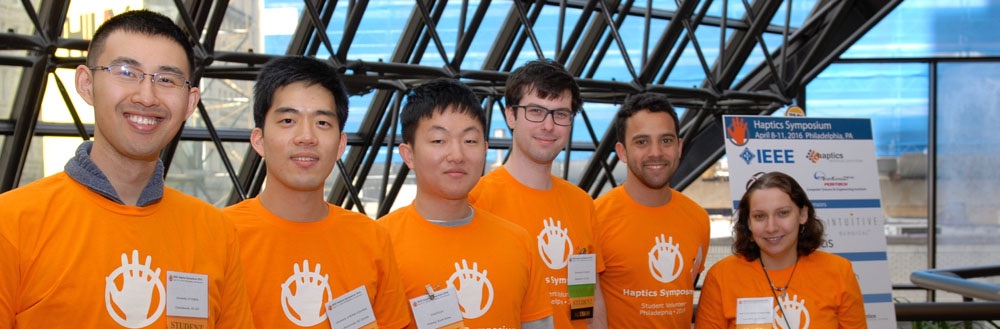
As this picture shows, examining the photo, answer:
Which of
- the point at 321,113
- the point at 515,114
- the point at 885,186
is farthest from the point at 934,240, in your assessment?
the point at 321,113

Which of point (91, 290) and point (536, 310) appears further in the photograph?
point (536, 310)

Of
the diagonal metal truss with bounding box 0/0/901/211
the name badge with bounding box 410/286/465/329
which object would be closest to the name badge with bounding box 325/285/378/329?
the name badge with bounding box 410/286/465/329

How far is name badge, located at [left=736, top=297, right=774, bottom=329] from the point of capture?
152 inches

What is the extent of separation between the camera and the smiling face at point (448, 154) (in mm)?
3141

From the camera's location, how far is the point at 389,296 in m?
Result: 2.90

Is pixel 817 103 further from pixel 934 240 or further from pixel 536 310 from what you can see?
pixel 536 310

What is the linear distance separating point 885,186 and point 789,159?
990cm

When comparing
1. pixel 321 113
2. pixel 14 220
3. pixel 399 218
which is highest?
pixel 321 113

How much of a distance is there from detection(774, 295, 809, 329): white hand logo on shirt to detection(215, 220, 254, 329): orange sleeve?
221 centimetres

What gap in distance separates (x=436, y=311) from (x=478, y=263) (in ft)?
0.75

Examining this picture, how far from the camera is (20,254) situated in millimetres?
2119

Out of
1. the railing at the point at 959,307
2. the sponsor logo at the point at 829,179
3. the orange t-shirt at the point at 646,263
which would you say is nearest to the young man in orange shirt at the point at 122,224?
the orange t-shirt at the point at 646,263

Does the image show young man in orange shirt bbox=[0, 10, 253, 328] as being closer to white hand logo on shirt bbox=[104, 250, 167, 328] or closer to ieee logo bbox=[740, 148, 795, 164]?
white hand logo on shirt bbox=[104, 250, 167, 328]

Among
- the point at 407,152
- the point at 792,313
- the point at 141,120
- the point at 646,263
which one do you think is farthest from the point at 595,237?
the point at 141,120
